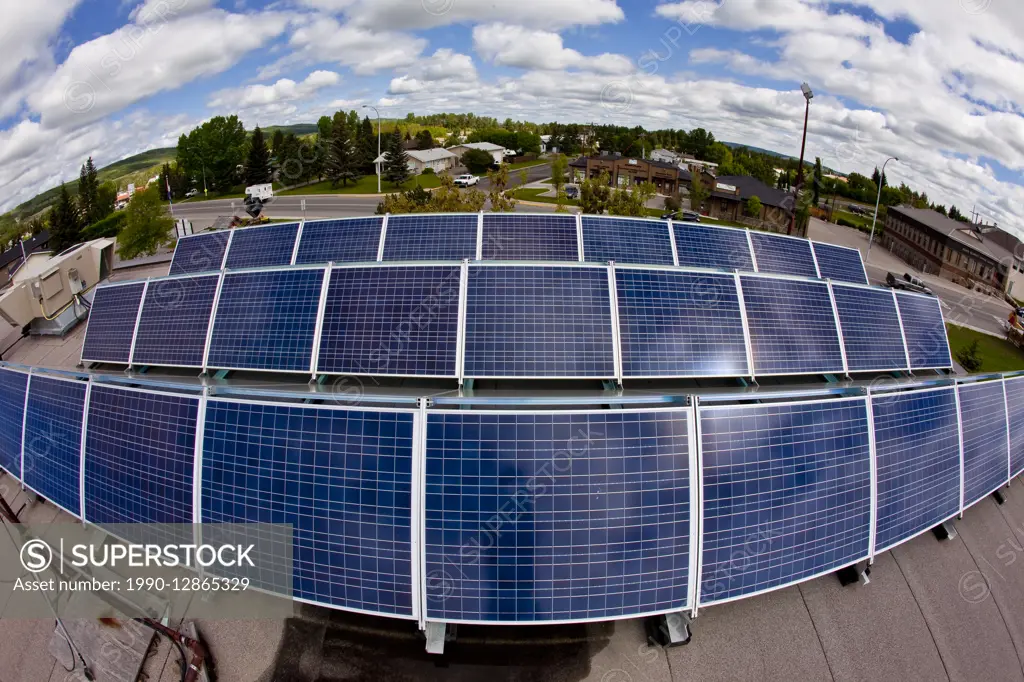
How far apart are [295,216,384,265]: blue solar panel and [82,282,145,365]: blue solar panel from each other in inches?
206

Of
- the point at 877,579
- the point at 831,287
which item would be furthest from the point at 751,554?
the point at 831,287

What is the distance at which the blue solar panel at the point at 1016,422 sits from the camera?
1159 cm

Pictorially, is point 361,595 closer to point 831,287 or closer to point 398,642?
point 398,642

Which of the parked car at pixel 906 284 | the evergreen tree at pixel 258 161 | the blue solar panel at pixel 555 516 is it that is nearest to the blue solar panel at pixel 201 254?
the blue solar panel at pixel 555 516

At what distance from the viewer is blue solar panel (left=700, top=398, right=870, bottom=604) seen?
293 inches

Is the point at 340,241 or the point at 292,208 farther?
the point at 292,208

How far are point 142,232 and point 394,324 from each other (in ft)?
122

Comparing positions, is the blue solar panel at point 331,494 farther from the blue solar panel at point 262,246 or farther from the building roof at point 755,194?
the building roof at point 755,194

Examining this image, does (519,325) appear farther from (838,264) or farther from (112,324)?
(838,264)

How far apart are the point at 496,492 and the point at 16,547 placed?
12204 mm

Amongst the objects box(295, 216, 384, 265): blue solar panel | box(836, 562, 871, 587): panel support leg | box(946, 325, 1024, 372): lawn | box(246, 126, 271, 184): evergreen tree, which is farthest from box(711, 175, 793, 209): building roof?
box(246, 126, 271, 184): evergreen tree

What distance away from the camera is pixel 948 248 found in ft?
139

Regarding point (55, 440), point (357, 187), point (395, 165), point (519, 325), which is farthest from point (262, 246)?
point (357, 187)

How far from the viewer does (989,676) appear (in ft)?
27.8
